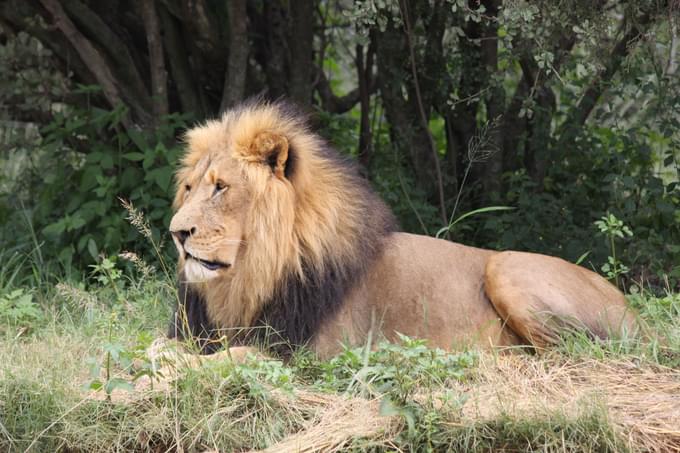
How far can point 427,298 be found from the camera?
173 inches

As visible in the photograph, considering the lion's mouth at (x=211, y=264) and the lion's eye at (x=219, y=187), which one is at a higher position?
the lion's eye at (x=219, y=187)

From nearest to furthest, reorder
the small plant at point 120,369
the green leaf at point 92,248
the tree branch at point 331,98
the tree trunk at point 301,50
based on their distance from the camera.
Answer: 1. the small plant at point 120,369
2. the green leaf at point 92,248
3. the tree trunk at point 301,50
4. the tree branch at point 331,98

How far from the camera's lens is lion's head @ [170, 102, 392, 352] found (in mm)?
3938

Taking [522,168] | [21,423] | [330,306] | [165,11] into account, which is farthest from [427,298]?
[165,11]

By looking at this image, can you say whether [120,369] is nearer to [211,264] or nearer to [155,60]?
[211,264]

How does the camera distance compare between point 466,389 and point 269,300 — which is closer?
point 466,389

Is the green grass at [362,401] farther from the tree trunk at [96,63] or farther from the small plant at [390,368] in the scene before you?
the tree trunk at [96,63]

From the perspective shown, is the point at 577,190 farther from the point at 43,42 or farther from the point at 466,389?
the point at 43,42

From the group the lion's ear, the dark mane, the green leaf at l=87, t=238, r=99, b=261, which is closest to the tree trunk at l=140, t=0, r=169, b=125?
the green leaf at l=87, t=238, r=99, b=261

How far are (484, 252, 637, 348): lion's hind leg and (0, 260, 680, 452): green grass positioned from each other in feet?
0.34

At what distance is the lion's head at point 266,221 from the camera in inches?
155

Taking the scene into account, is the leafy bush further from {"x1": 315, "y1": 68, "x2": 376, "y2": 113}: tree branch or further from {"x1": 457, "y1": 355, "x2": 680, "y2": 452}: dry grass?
{"x1": 457, "y1": 355, "x2": 680, "y2": 452}: dry grass

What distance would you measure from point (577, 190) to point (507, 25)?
1790 millimetres

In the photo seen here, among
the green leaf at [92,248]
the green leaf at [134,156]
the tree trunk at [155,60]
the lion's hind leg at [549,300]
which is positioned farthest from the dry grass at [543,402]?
the tree trunk at [155,60]
